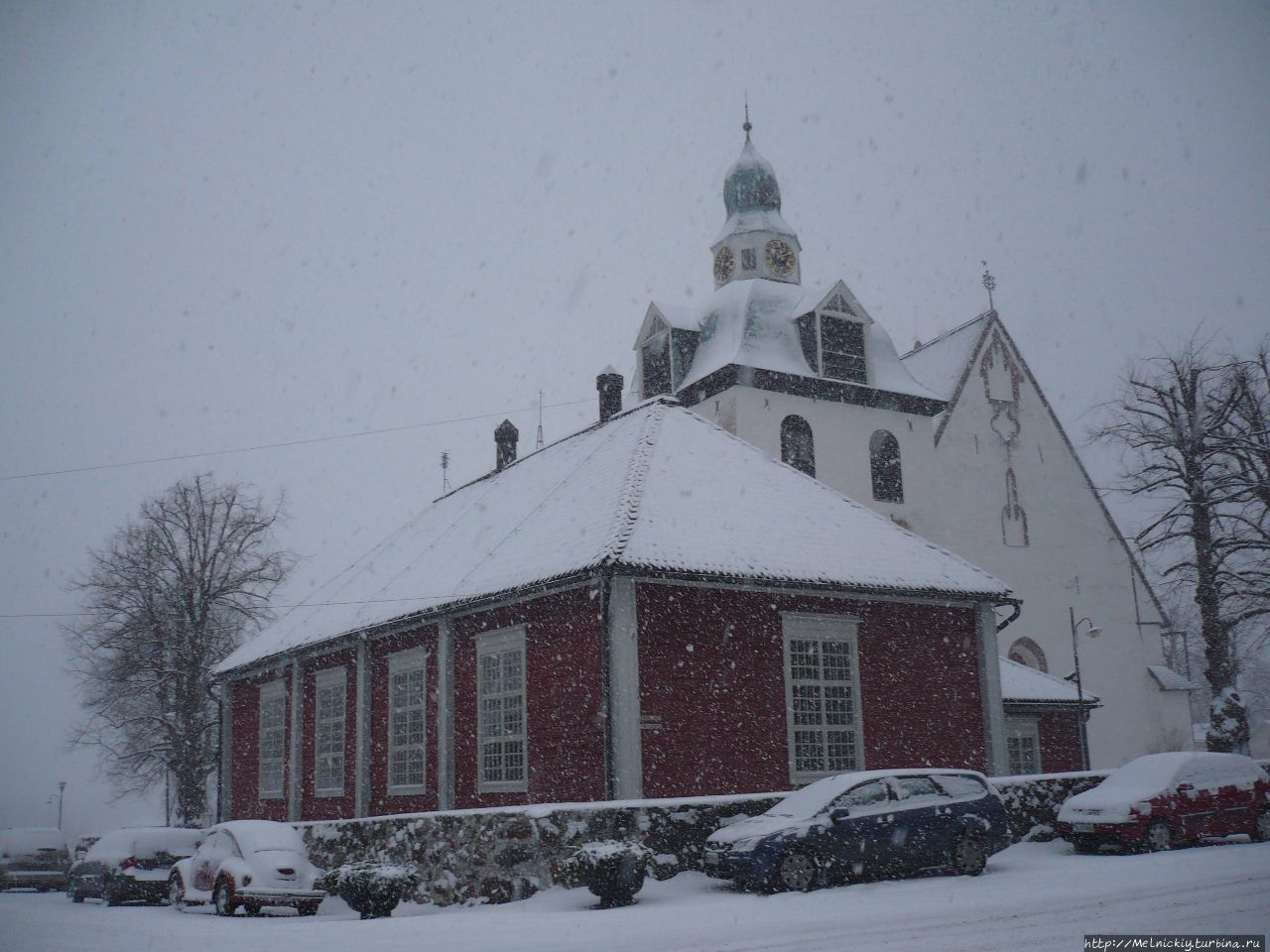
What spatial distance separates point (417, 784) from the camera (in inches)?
861

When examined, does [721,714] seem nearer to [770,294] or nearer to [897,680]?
[897,680]

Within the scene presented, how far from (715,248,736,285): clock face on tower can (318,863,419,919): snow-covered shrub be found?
28.0m

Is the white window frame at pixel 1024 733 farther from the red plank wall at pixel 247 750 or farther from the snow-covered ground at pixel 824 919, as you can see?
the red plank wall at pixel 247 750

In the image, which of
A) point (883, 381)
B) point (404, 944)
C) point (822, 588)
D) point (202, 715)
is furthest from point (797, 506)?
point (202, 715)

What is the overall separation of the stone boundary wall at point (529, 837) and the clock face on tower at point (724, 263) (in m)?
26.3

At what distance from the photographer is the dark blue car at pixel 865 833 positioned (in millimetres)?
13945

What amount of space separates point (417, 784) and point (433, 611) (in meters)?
3.62

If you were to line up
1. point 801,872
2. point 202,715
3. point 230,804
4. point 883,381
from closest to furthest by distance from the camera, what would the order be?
1. point 801,872
2. point 230,804
3. point 883,381
4. point 202,715

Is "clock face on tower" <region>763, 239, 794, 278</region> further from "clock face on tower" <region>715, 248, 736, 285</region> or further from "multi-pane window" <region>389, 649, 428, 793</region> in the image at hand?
"multi-pane window" <region>389, 649, 428, 793</region>

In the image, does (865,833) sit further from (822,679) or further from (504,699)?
(504,699)

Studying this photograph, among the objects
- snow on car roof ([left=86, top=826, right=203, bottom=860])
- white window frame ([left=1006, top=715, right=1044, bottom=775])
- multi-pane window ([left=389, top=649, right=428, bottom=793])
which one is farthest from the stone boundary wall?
white window frame ([left=1006, top=715, right=1044, bottom=775])

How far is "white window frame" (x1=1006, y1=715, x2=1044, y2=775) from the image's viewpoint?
27281 mm

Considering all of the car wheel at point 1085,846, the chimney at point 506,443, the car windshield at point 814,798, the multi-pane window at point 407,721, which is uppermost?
the chimney at point 506,443

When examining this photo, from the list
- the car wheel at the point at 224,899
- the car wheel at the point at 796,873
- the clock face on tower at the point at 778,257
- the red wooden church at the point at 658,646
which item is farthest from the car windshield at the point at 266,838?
the clock face on tower at the point at 778,257
